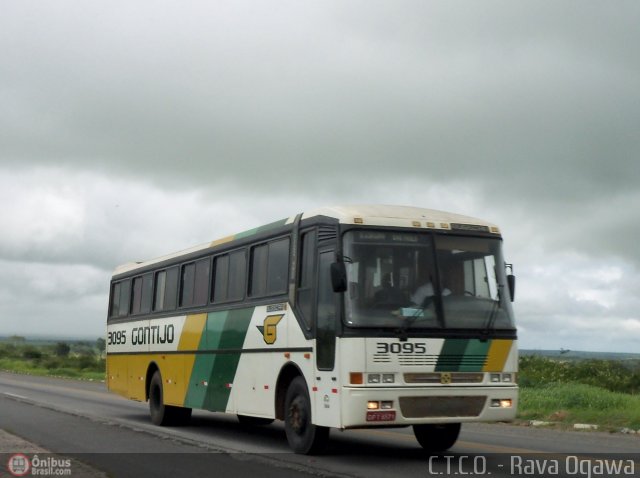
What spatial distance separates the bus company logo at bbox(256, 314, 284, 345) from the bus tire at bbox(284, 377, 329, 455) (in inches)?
35.5

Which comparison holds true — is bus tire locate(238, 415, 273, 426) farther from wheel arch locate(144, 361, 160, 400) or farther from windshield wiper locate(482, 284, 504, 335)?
windshield wiper locate(482, 284, 504, 335)

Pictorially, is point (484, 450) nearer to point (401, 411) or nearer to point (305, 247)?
point (401, 411)

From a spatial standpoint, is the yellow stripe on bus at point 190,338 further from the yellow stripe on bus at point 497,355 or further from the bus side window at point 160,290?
the yellow stripe on bus at point 497,355

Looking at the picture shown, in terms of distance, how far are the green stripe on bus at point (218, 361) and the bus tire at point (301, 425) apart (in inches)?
81.7

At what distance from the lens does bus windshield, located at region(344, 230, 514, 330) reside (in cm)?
1241


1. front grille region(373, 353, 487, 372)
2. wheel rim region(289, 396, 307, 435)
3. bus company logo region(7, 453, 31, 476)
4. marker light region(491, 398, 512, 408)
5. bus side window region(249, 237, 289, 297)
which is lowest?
bus company logo region(7, 453, 31, 476)

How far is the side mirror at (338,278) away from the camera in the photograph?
12109mm

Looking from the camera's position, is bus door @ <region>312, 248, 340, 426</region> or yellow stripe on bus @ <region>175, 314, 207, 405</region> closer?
bus door @ <region>312, 248, 340, 426</region>

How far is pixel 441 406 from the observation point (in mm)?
12445

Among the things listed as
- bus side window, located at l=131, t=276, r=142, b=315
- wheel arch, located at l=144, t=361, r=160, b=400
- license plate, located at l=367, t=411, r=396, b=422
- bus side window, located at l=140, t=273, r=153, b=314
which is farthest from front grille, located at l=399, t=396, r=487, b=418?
bus side window, located at l=131, t=276, r=142, b=315

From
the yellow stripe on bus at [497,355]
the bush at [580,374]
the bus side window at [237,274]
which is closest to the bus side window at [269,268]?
the bus side window at [237,274]

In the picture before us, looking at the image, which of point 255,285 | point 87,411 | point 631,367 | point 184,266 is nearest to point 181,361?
point 184,266

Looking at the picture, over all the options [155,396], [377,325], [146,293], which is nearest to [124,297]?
[146,293]

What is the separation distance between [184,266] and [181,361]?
1804mm
